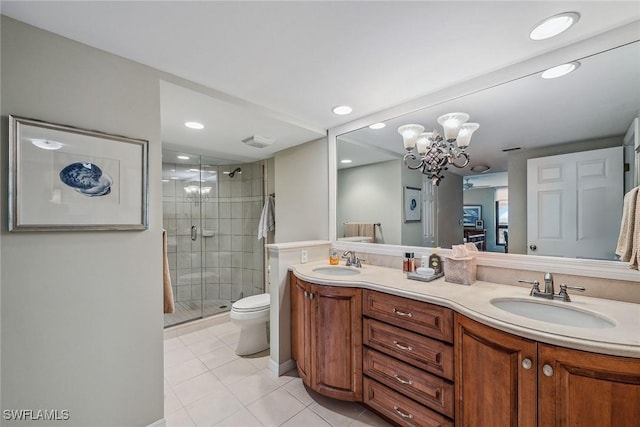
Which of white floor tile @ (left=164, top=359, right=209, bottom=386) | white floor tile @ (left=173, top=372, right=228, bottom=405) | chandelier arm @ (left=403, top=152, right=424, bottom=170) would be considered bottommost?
white floor tile @ (left=164, top=359, right=209, bottom=386)

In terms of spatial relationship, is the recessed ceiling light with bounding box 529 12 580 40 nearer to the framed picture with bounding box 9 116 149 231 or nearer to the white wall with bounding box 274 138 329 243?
the white wall with bounding box 274 138 329 243

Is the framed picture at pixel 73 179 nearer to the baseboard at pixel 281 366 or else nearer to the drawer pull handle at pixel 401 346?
the baseboard at pixel 281 366

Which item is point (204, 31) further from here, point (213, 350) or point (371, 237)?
point (213, 350)

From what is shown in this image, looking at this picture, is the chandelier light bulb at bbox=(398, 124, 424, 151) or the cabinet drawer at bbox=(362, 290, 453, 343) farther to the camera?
the chandelier light bulb at bbox=(398, 124, 424, 151)

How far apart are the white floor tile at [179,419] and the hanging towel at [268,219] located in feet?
6.99

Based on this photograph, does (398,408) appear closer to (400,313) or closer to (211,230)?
(400,313)

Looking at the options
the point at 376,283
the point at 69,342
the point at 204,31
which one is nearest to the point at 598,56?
the point at 376,283

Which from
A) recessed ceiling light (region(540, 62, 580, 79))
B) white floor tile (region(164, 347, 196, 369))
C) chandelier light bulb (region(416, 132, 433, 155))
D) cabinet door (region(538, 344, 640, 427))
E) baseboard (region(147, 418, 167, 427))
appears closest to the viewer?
cabinet door (region(538, 344, 640, 427))

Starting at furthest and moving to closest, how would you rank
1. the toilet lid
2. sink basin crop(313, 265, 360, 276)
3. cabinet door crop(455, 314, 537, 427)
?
the toilet lid
sink basin crop(313, 265, 360, 276)
cabinet door crop(455, 314, 537, 427)

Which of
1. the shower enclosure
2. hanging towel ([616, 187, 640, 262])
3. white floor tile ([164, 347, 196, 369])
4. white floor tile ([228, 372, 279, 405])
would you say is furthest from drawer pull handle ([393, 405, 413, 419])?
the shower enclosure

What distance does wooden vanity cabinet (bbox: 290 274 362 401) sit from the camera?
1.74 m

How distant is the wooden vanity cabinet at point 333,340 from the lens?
1.74 metres

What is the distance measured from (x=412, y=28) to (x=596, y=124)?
1170 millimetres

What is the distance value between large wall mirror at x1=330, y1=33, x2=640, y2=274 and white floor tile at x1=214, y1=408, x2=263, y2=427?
1649 millimetres
